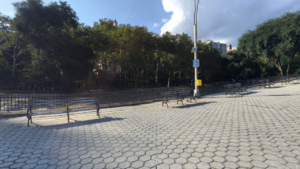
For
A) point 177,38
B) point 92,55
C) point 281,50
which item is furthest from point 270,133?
point 281,50

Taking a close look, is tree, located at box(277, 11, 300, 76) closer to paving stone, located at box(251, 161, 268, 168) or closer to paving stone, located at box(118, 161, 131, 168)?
paving stone, located at box(251, 161, 268, 168)

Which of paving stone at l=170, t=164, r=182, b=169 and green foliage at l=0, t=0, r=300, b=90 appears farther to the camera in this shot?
green foliage at l=0, t=0, r=300, b=90

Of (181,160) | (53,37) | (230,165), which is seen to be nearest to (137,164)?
(181,160)

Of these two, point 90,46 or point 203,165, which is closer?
point 203,165

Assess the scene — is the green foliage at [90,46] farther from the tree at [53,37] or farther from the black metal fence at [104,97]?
the black metal fence at [104,97]

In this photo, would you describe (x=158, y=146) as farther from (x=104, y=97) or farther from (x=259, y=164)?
(x=104, y=97)

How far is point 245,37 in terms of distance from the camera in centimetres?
3456

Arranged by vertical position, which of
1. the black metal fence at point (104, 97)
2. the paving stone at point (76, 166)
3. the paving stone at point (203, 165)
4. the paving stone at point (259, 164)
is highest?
the black metal fence at point (104, 97)

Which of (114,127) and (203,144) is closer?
(203,144)

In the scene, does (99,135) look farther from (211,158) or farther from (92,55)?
(92,55)

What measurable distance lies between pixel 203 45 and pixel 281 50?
14022 mm

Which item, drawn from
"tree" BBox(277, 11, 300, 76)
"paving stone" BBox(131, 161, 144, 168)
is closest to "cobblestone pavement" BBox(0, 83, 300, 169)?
"paving stone" BBox(131, 161, 144, 168)

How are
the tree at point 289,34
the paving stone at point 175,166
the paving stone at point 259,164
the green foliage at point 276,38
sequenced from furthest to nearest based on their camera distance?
the green foliage at point 276,38 → the tree at point 289,34 → the paving stone at point 175,166 → the paving stone at point 259,164

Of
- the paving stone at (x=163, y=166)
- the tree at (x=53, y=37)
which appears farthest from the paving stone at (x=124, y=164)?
the tree at (x=53, y=37)
